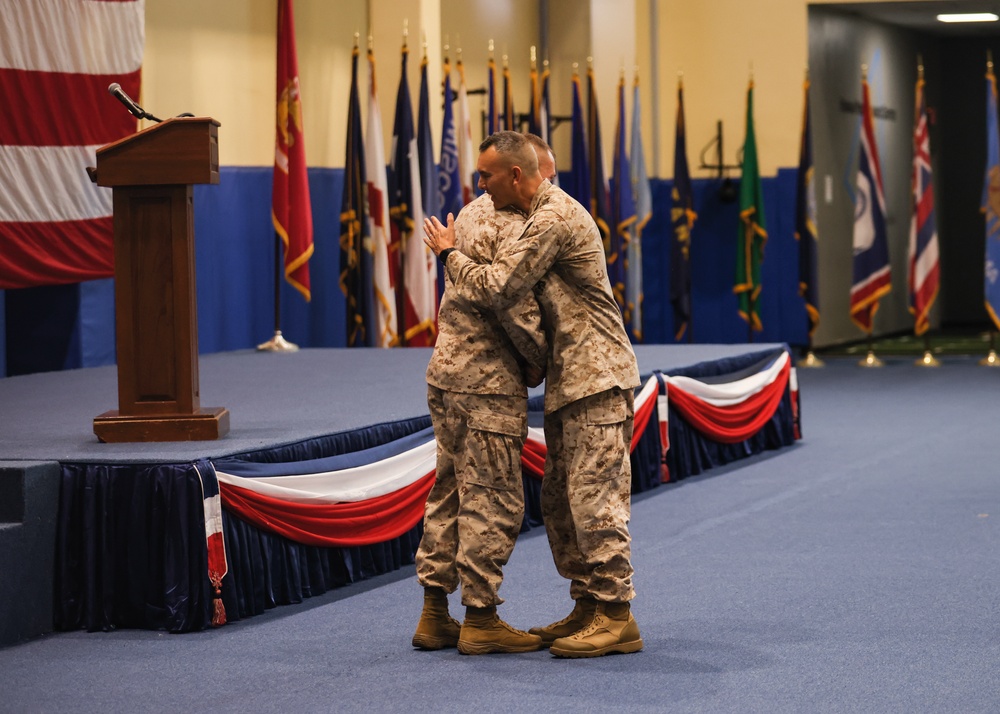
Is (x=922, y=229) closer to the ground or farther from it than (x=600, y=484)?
farther from it

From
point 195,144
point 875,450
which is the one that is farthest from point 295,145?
point 195,144

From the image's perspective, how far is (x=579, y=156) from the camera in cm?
1158

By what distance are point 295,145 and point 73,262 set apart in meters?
1.86

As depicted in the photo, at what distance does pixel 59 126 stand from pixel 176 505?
3.85 metres

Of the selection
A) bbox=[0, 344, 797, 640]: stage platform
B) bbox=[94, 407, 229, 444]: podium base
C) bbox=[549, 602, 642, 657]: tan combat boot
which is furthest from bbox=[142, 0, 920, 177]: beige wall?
bbox=[549, 602, 642, 657]: tan combat boot

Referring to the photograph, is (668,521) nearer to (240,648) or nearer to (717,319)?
(240,648)

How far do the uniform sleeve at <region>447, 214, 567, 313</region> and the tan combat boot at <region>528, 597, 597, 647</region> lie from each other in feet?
2.68

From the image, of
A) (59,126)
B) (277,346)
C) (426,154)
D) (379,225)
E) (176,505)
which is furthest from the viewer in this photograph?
(426,154)

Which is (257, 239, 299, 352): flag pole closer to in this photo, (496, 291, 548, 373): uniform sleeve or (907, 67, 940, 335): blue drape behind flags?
(496, 291, 548, 373): uniform sleeve

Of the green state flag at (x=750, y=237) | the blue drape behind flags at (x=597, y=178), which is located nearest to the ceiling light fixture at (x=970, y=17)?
the green state flag at (x=750, y=237)

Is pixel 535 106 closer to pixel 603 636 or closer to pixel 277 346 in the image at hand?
pixel 277 346

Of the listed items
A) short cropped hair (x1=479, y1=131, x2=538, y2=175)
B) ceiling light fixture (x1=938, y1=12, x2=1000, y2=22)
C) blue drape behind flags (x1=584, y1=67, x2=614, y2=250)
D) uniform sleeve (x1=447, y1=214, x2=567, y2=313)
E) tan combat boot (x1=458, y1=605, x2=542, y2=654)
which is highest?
ceiling light fixture (x1=938, y1=12, x2=1000, y2=22)

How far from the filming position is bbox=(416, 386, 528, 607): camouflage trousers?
378 centimetres

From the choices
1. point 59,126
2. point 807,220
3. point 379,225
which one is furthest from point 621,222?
point 59,126
